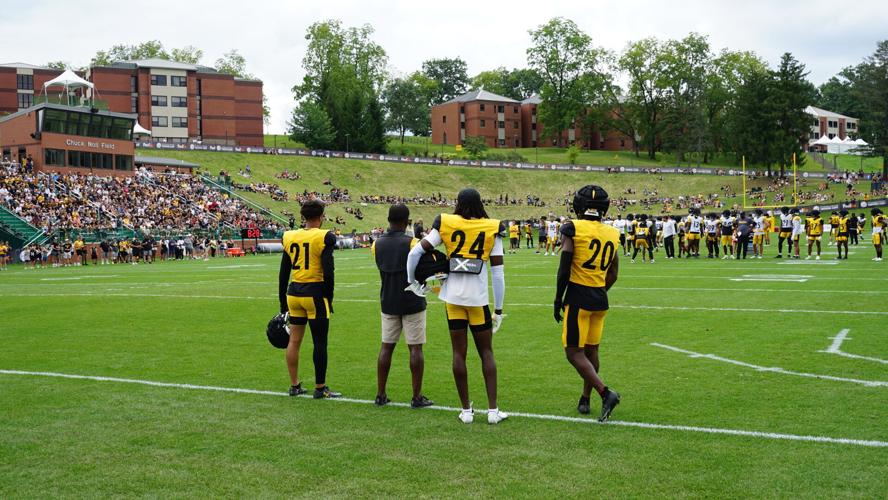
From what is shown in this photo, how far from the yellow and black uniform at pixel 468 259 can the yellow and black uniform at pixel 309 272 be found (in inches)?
60.2

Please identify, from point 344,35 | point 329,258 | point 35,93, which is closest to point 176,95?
point 35,93

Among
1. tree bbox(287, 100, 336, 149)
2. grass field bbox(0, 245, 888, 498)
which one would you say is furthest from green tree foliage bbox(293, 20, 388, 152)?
grass field bbox(0, 245, 888, 498)

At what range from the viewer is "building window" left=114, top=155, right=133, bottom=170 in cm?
5444

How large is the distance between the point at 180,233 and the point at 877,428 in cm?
4411

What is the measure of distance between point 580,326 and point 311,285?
8.78 feet

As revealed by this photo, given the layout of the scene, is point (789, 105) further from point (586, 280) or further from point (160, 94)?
point (586, 280)

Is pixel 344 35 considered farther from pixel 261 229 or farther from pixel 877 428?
pixel 877 428

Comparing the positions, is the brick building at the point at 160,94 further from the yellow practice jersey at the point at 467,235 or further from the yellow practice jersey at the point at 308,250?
the yellow practice jersey at the point at 467,235

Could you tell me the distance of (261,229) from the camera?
51.3 meters

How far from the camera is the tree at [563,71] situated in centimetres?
10244

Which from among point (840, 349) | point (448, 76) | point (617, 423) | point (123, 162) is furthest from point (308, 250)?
point (448, 76)

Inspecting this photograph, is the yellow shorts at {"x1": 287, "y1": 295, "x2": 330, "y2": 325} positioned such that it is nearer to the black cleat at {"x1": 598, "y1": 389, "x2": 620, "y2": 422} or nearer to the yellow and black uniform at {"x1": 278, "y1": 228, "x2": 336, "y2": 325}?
the yellow and black uniform at {"x1": 278, "y1": 228, "x2": 336, "y2": 325}

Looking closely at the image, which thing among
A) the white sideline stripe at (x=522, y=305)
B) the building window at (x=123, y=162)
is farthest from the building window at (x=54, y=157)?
the white sideline stripe at (x=522, y=305)

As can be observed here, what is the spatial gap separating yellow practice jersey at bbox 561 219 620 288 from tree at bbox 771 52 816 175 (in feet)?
245
